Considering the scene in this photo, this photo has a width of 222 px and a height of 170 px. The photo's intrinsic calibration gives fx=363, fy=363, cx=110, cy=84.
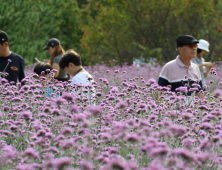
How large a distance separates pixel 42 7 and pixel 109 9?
6470mm

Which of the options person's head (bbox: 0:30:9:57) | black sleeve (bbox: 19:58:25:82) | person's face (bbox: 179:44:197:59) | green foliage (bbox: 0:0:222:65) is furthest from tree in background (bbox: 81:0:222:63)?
person's face (bbox: 179:44:197:59)

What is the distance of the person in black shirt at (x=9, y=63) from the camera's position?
5.39 metres

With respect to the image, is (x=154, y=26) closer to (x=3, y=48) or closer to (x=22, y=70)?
(x=22, y=70)

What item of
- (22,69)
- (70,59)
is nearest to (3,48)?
(22,69)

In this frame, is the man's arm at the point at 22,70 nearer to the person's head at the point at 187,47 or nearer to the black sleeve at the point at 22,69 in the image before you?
the black sleeve at the point at 22,69

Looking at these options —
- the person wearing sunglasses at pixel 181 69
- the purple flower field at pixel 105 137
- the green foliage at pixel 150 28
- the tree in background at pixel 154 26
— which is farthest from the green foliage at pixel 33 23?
the purple flower field at pixel 105 137

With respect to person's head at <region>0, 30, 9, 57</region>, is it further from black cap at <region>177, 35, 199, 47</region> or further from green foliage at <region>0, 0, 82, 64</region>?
green foliage at <region>0, 0, 82, 64</region>

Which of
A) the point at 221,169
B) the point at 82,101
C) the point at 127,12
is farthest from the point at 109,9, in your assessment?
the point at 221,169

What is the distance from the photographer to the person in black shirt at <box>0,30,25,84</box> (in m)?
5.39

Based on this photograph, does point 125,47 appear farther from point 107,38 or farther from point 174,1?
point 174,1

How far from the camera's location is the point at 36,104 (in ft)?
11.7

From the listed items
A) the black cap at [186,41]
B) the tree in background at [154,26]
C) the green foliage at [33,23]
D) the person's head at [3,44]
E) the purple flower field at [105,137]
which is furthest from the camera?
the green foliage at [33,23]

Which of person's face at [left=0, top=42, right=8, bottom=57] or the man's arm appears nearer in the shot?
person's face at [left=0, top=42, right=8, bottom=57]

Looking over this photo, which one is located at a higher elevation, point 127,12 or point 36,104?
point 127,12
